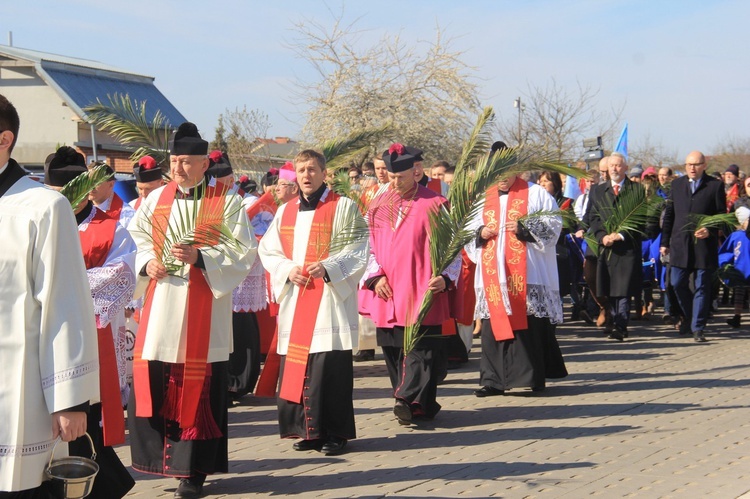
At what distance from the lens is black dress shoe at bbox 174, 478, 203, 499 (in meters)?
6.38

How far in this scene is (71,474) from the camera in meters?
4.02

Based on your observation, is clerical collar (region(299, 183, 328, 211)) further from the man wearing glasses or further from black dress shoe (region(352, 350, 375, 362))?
black dress shoe (region(352, 350, 375, 362))

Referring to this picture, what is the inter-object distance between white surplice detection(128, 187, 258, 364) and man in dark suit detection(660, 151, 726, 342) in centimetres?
Result: 813

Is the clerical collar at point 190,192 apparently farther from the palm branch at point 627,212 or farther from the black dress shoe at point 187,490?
the palm branch at point 627,212

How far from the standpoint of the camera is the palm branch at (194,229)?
6.54 m

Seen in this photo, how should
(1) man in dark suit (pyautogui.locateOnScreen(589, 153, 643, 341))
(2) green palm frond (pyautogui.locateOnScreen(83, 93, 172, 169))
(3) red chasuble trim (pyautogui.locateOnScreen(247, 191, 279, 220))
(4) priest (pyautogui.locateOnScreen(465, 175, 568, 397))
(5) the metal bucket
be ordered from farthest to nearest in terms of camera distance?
(1) man in dark suit (pyautogui.locateOnScreen(589, 153, 643, 341)), (3) red chasuble trim (pyautogui.locateOnScreen(247, 191, 279, 220)), (4) priest (pyautogui.locateOnScreen(465, 175, 568, 397)), (2) green palm frond (pyautogui.locateOnScreen(83, 93, 172, 169)), (5) the metal bucket

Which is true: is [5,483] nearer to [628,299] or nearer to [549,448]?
[549,448]

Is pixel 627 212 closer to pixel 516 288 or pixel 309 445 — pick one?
pixel 516 288

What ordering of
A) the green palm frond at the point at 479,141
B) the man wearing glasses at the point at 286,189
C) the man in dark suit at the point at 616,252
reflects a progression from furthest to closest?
the man in dark suit at the point at 616,252, the man wearing glasses at the point at 286,189, the green palm frond at the point at 479,141

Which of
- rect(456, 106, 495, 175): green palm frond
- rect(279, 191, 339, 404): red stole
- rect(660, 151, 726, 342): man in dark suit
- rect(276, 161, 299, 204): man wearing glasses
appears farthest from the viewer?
rect(660, 151, 726, 342): man in dark suit

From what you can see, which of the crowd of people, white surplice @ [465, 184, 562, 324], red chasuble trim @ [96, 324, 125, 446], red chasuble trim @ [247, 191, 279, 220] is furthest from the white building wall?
red chasuble trim @ [96, 324, 125, 446]

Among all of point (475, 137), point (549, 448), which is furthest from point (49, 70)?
point (549, 448)

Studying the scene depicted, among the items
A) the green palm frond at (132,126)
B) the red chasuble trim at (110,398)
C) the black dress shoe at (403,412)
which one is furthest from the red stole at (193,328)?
the black dress shoe at (403,412)

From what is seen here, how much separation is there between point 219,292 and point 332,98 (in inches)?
695
